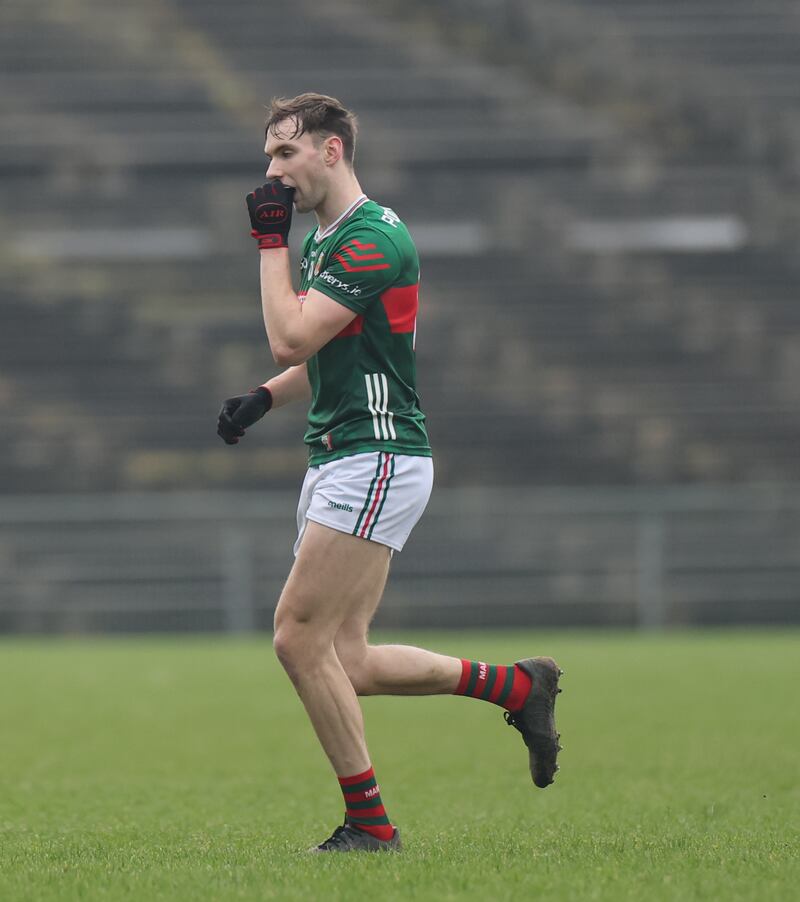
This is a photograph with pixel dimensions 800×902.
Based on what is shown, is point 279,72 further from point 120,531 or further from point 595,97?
point 120,531

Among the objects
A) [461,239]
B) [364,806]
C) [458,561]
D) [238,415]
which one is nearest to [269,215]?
[238,415]

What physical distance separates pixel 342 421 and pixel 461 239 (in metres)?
15.4

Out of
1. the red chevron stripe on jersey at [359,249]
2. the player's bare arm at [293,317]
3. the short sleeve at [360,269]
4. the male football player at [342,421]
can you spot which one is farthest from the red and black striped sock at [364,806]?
the red chevron stripe on jersey at [359,249]

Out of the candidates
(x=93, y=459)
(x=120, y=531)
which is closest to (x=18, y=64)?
(x=93, y=459)

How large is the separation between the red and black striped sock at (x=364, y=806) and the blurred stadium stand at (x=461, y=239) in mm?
11143

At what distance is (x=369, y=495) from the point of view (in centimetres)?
448

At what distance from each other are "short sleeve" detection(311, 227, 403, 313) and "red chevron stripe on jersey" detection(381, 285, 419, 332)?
0.05 metres

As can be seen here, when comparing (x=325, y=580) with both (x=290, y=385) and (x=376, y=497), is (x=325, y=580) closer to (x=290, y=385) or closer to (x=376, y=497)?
(x=376, y=497)

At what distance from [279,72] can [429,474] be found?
18024mm

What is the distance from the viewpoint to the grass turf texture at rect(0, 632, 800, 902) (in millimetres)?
3941

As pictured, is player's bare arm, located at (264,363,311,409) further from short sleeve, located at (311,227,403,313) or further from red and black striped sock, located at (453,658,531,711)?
red and black striped sock, located at (453,658,531,711)

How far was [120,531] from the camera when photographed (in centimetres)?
1571

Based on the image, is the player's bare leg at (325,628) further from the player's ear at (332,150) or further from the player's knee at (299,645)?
the player's ear at (332,150)

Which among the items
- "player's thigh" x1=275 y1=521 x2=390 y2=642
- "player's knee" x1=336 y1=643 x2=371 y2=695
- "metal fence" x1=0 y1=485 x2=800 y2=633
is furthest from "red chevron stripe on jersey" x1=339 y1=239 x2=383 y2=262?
"metal fence" x1=0 y1=485 x2=800 y2=633
